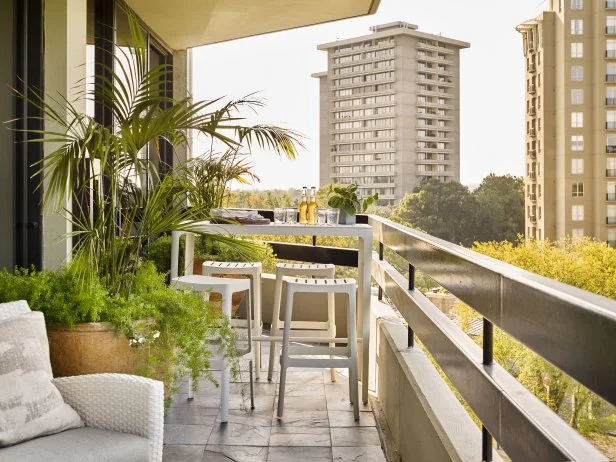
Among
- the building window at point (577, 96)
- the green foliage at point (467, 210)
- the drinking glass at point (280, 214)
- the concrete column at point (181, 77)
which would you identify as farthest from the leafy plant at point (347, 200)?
the building window at point (577, 96)

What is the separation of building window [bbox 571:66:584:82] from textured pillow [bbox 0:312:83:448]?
49550mm

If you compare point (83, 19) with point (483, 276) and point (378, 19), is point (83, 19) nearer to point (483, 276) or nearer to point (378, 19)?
point (483, 276)

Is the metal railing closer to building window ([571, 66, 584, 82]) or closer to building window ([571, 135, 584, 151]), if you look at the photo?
building window ([571, 135, 584, 151])

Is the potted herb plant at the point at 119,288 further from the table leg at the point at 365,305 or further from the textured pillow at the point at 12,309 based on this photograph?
the table leg at the point at 365,305

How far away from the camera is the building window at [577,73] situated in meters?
47.2

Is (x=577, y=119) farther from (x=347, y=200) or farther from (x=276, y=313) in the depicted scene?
(x=276, y=313)

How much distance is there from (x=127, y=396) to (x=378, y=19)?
2065 inches

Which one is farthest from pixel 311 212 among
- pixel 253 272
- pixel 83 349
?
pixel 83 349

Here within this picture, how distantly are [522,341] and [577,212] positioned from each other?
Result: 161 ft

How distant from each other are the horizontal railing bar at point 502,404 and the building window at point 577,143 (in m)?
47.0

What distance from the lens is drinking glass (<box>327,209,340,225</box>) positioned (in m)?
3.86

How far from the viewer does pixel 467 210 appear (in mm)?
43812

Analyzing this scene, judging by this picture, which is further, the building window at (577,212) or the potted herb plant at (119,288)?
the building window at (577,212)

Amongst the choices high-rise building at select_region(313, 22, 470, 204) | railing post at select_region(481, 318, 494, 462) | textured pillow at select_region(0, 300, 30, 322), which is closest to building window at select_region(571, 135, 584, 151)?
high-rise building at select_region(313, 22, 470, 204)
